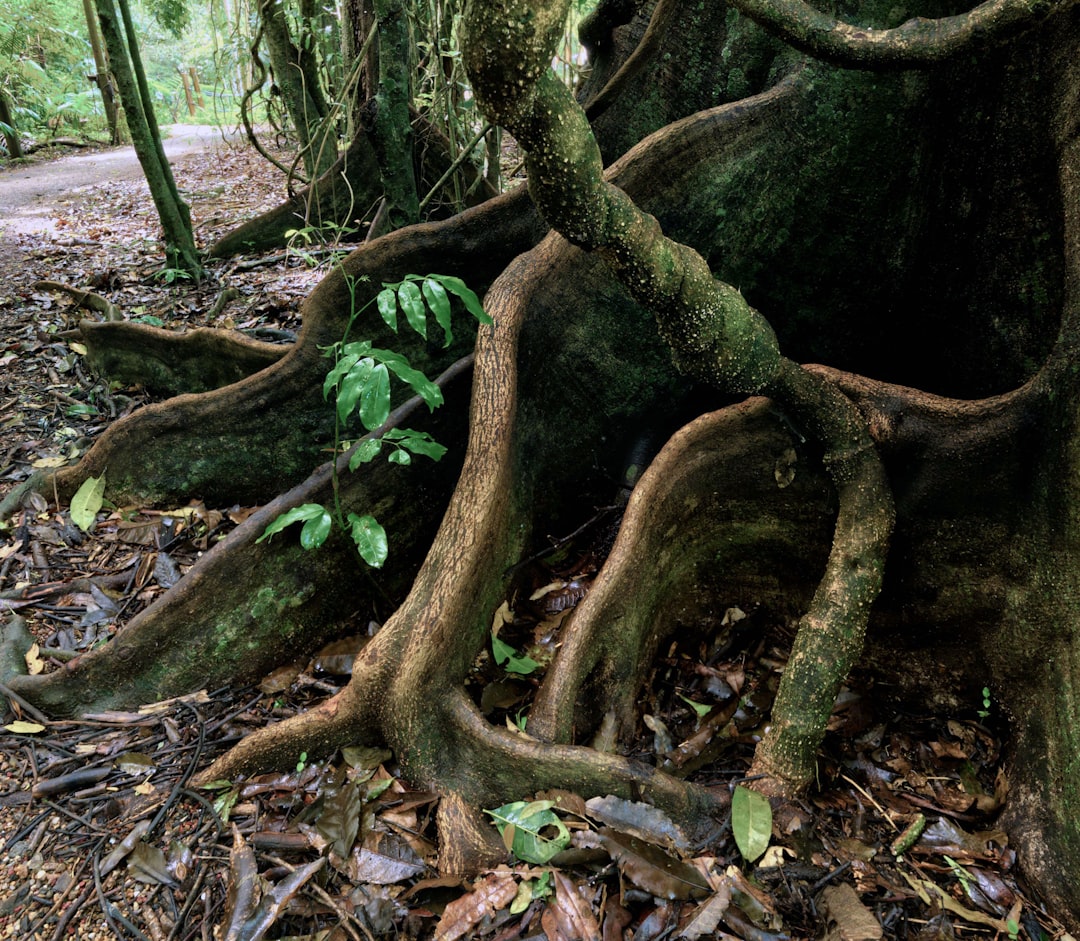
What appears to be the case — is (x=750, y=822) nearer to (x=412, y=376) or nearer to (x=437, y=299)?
(x=412, y=376)

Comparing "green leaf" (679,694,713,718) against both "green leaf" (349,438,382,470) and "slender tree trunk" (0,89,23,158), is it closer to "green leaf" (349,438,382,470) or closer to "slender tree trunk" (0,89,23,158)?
"green leaf" (349,438,382,470)

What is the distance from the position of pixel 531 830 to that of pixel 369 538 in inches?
43.2

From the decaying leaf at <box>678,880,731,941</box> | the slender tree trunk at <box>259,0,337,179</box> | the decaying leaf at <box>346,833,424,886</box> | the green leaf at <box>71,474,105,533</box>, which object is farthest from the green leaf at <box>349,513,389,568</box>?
the slender tree trunk at <box>259,0,337,179</box>

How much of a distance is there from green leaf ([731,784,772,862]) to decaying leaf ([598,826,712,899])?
196mm

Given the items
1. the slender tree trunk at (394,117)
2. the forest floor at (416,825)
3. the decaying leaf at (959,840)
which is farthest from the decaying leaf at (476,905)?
the slender tree trunk at (394,117)

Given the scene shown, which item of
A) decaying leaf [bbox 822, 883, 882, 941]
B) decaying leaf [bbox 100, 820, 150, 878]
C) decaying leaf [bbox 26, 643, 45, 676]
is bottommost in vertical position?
decaying leaf [bbox 822, 883, 882, 941]

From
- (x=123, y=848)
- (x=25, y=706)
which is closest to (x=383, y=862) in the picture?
(x=123, y=848)

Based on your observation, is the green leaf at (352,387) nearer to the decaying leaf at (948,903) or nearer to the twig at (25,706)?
the twig at (25,706)

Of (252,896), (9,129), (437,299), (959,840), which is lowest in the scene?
(959,840)

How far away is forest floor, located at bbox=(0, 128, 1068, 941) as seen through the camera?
2021 mm

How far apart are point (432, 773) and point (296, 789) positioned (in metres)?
0.44

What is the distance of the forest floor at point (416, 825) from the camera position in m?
2.02

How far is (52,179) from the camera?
499 inches

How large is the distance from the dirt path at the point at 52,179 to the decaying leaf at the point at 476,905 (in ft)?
26.3
